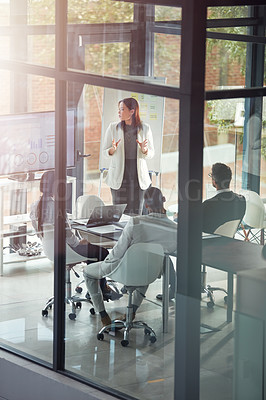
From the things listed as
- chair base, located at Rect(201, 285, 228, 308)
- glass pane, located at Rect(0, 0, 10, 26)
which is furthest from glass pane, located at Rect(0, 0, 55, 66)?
chair base, located at Rect(201, 285, 228, 308)

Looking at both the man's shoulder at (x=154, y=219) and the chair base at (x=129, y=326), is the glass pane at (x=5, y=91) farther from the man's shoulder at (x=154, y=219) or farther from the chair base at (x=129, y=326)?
the chair base at (x=129, y=326)

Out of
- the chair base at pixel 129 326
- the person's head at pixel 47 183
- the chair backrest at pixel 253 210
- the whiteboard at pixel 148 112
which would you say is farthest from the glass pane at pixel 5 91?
the chair backrest at pixel 253 210

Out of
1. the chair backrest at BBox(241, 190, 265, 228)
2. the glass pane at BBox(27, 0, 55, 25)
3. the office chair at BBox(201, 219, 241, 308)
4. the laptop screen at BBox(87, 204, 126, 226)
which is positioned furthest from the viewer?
the glass pane at BBox(27, 0, 55, 25)

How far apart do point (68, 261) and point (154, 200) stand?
88 cm

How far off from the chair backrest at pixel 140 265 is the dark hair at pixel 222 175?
477mm

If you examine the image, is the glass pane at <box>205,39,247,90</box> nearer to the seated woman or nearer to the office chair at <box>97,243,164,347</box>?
the office chair at <box>97,243,164,347</box>

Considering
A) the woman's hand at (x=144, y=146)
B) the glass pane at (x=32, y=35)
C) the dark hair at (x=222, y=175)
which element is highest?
the glass pane at (x=32, y=35)

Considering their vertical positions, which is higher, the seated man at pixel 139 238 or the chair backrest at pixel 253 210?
the chair backrest at pixel 253 210

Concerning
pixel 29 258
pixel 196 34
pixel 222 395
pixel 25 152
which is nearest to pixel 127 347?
pixel 222 395

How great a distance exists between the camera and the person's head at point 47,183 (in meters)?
5.24

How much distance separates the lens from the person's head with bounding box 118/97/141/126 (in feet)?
15.3

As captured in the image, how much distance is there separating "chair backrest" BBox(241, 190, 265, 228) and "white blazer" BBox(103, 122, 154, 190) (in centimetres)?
56

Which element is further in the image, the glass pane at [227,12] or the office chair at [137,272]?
the office chair at [137,272]

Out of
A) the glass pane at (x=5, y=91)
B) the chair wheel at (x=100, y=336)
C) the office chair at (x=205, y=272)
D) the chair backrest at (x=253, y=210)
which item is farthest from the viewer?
the glass pane at (x=5, y=91)
